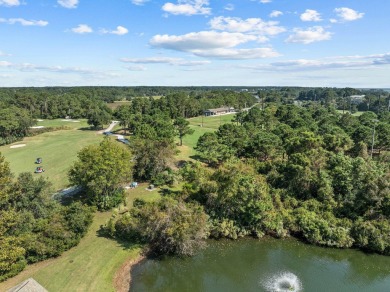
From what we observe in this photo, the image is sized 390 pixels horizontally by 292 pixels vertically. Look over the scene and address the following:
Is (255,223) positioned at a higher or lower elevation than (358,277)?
higher

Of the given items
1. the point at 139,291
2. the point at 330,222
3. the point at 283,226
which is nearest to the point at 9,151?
the point at 139,291

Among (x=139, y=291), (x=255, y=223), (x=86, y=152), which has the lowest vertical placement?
(x=139, y=291)

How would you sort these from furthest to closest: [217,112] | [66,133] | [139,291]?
[217,112] < [66,133] < [139,291]

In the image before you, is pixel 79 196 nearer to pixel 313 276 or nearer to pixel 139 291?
pixel 139 291

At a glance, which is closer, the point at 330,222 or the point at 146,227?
the point at 146,227

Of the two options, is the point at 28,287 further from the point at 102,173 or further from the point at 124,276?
the point at 102,173

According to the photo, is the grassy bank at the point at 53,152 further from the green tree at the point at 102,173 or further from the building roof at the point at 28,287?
the building roof at the point at 28,287

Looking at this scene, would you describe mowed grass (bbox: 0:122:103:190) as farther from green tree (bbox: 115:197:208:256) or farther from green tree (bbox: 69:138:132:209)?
green tree (bbox: 115:197:208:256)

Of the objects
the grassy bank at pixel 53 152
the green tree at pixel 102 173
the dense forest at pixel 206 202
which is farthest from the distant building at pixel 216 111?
the green tree at pixel 102 173
